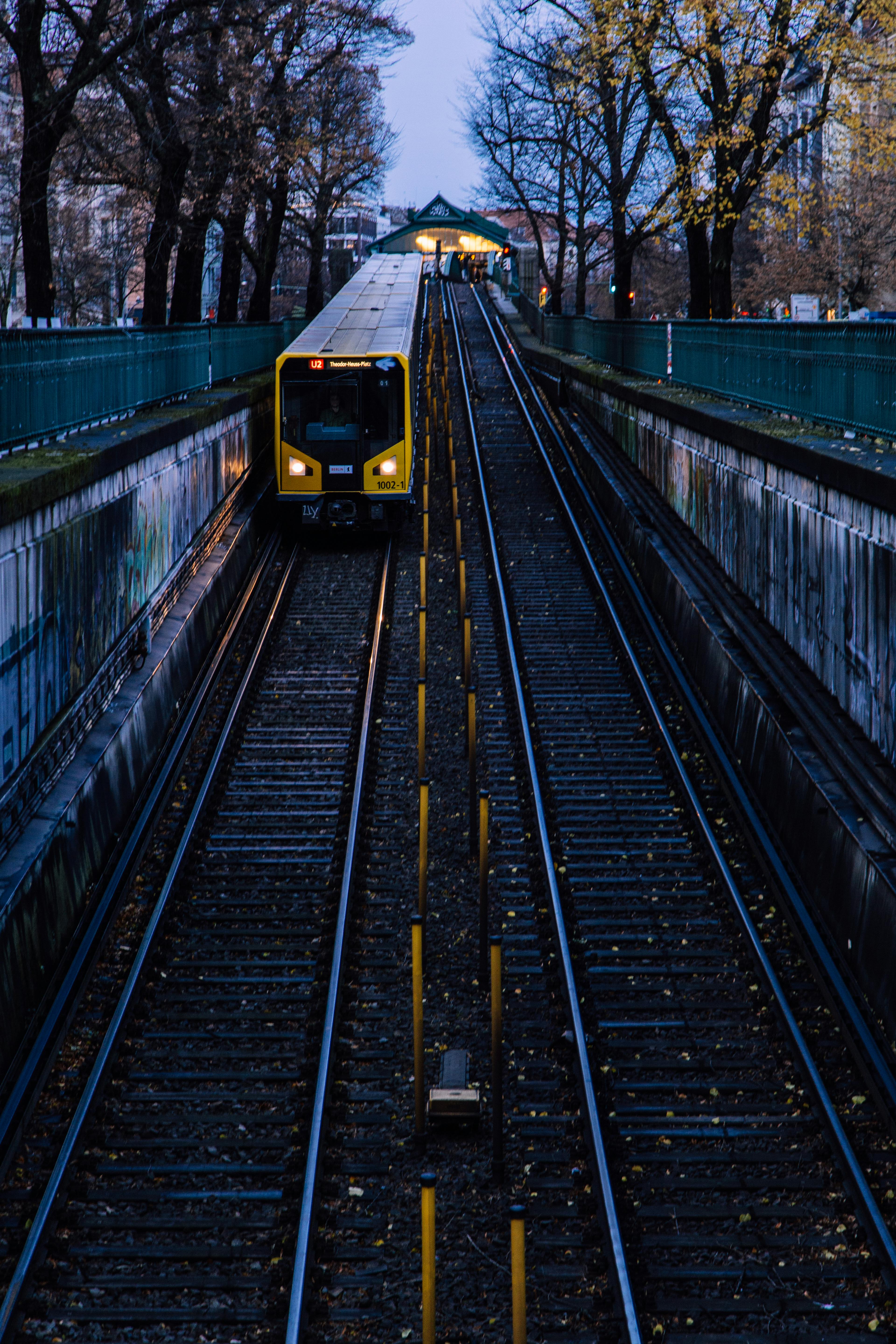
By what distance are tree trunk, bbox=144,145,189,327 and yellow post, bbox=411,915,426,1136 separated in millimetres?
17746

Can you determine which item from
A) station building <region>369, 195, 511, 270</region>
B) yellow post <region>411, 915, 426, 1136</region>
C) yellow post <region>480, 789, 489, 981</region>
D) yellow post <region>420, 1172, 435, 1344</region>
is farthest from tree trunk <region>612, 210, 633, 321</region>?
station building <region>369, 195, 511, 270</region>

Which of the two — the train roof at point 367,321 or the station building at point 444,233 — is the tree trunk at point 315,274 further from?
the station building at point 444,233

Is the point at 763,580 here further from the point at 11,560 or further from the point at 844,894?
the point at 11,560

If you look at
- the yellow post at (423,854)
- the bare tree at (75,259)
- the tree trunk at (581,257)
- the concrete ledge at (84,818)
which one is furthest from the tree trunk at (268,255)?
the yellow post at (423,854)

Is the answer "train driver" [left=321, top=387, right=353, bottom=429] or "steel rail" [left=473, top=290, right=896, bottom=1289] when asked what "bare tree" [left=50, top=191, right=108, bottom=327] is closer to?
"train driver" [left=321, top=387, right=353, bottom=429]

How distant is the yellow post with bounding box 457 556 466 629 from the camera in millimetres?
15625

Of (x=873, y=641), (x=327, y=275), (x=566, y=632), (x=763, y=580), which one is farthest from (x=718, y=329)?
(x=327, y=275)

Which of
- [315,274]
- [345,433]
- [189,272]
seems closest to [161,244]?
[189,272]

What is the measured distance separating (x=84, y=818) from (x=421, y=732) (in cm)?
300

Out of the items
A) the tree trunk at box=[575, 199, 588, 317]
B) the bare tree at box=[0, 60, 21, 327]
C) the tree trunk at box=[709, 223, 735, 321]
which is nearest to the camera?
the tree trunk at box=[709, 223, 735, 321]

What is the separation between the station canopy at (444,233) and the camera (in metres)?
106

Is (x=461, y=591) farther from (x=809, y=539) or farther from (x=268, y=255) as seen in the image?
(x=268, y=255)

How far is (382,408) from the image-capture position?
20109mm

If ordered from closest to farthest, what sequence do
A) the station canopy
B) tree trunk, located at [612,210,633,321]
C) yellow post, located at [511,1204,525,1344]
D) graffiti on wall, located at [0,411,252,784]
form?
yellow post, located at [511,1204,525,1344], graffiti on wall, located at [0,411,252,784], tree trunk, located at [612,210,633,321], the station canopy
